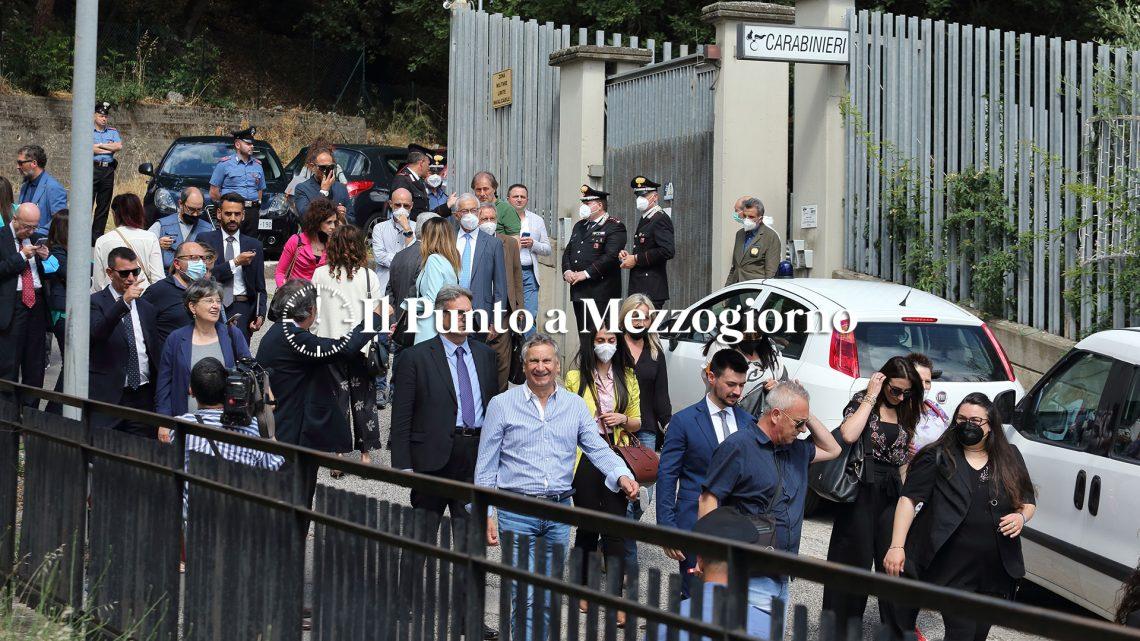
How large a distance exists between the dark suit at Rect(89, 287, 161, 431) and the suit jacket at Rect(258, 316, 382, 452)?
766 millimetres

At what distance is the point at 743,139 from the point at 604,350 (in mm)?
8048

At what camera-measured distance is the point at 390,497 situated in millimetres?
5473

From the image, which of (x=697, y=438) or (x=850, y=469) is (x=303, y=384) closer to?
(x=697, y=438)

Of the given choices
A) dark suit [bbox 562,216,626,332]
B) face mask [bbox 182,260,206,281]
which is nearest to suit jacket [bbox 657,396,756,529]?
face mask [bbox 182,260,206,281]

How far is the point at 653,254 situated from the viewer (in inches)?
581

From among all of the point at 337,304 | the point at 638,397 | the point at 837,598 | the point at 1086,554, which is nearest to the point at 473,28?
the point at 337,304

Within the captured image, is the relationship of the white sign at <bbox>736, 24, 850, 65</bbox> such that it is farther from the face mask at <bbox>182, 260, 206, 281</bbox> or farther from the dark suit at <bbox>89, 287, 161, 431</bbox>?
the dark suit at <bbox>89, 287, 161, 431</bbox>

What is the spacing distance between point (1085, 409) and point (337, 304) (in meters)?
4.96

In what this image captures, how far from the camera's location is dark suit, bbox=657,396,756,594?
699 cm

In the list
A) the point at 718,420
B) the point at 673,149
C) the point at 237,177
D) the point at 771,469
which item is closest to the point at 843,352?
the point at 718,420

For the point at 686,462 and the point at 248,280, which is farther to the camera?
the point at 248,280

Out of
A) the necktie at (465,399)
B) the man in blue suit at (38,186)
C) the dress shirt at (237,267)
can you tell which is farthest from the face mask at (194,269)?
the man in blue suit at (38,186)

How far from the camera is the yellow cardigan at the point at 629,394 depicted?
820 cm

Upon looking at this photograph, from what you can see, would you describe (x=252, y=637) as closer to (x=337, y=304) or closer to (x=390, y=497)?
(x=390, y=497)
